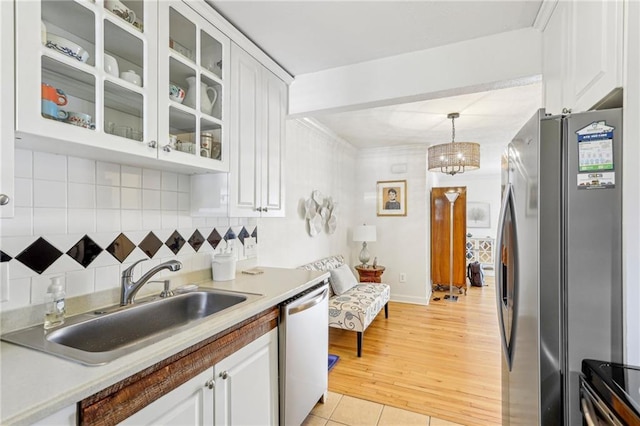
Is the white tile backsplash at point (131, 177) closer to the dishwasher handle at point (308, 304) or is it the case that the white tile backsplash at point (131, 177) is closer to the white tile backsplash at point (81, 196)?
the white tile backsplash at point (81, 196)

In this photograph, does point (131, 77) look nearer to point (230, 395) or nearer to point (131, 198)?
point (131, 198)

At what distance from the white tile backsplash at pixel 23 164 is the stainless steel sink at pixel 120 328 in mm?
566

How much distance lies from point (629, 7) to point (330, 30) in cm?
128

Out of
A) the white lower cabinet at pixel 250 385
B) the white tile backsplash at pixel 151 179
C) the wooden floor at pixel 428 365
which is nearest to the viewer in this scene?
the white lower cabinet at pixel 250 385

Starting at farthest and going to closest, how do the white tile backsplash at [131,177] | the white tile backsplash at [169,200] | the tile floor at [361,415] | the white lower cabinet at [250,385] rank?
the tile floor at [361,415] → the white tile backsplash at [169,200] → the white tile backsplash at [131,177] → the white lower cabinet at [250,385]

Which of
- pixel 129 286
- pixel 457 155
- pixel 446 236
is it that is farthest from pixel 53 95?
pixel 446 236

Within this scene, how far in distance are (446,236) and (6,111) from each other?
5542 millimetres

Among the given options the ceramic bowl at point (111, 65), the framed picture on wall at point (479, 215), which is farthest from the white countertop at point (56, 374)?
the framed picture on wall at point (479, 215)

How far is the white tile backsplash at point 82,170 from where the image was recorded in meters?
1.29

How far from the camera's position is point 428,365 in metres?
2.74

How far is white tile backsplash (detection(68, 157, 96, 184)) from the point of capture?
4.24 feet

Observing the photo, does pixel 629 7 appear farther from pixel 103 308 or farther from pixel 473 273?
pixel 473 273

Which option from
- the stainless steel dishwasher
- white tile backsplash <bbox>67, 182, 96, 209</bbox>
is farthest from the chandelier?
white tile backsplash <bbox>67, 182, 96, 209</bbox>

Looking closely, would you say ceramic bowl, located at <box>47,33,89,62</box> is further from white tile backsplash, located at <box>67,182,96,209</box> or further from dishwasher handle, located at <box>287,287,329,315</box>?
dishwasher handle, located at <box>287,287,329,315</box>
